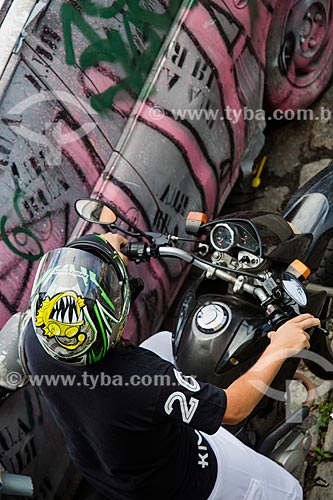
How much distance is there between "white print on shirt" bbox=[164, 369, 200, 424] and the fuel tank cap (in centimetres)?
58

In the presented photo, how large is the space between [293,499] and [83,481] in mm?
1273

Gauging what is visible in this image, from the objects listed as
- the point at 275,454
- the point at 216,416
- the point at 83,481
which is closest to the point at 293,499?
the point at 275,454

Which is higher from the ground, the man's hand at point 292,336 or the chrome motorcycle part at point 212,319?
the man's hand at point 292,336

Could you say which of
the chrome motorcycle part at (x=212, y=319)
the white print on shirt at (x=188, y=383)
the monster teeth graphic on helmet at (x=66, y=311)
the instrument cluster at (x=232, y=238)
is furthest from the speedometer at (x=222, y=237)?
the monster teeth graphic on helmet at (x=66, y=311)

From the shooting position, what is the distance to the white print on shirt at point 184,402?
6.66ft

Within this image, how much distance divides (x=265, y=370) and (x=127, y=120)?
1.56m

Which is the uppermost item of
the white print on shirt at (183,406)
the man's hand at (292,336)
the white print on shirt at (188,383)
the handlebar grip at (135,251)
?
the handlebar grip at (135,251)

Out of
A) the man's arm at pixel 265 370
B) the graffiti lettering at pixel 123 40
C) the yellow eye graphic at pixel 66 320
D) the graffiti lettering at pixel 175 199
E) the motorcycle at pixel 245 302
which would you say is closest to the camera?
the yellow eye graphic at pixel 66 320

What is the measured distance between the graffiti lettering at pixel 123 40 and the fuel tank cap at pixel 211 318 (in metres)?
1.08

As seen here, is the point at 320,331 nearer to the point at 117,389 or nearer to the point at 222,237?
the point at 222,237

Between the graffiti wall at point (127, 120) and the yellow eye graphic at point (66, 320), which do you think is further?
the graffiti wall at point (127, 120)

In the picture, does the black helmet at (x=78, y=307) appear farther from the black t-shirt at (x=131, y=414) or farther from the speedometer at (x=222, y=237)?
the speedometer at (x=222, y=237)

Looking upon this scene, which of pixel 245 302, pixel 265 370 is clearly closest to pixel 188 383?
pixel 265 370

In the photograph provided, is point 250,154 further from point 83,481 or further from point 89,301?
point 89,301
